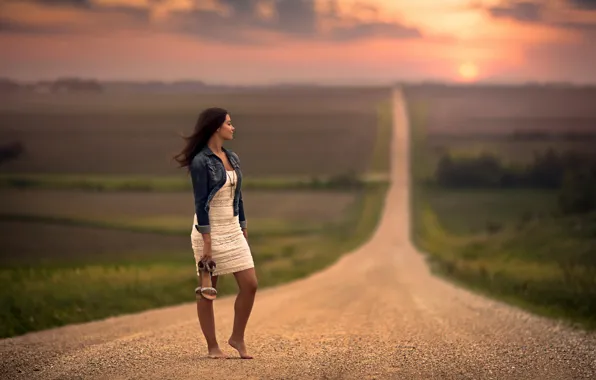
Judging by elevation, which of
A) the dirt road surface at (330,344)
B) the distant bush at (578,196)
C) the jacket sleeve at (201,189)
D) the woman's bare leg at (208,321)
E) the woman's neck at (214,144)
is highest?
the woman's neck at (214,144)

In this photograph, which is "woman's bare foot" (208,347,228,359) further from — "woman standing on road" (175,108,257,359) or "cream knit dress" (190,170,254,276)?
"cream knit dress" (190,170,254,276)

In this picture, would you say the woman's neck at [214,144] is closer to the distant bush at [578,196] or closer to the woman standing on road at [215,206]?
the woman standing on road at [215,206]

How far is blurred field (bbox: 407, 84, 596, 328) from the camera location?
72.1 feet

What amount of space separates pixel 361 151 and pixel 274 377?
94.0m

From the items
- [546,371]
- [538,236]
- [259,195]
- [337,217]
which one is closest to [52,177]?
[259,195]

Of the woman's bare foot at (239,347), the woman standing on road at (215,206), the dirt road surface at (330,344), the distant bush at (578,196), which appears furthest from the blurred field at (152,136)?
the woman standing on road at (215,206)

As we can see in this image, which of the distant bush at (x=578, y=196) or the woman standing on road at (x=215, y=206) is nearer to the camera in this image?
the woman standing on road at (x=215, y=206)

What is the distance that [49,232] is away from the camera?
40500 millimetres

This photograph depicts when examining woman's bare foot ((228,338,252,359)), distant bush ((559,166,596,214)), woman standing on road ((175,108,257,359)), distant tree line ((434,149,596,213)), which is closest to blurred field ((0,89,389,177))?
distant tree line ((434,149,596,213))

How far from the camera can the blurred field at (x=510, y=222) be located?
72.1 ft

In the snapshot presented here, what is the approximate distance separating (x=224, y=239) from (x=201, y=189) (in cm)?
63

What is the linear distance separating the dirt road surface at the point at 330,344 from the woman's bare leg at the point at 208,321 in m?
0.14

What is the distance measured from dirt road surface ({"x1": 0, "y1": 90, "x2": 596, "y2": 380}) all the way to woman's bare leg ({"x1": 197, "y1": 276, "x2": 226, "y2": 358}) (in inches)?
5.5

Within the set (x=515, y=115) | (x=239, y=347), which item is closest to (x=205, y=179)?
(x=239, y=347)
